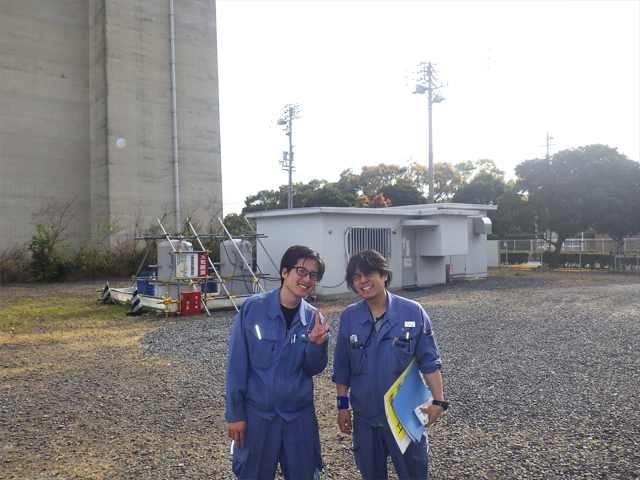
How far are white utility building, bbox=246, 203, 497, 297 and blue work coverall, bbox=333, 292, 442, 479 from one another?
35.8 feet

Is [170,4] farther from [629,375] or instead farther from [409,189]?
[629,375]

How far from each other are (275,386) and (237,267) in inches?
449

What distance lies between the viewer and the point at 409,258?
1692 centimetres

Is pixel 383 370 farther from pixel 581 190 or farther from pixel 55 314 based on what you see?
pixel 581 190

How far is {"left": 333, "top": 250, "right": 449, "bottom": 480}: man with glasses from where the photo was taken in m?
2.55

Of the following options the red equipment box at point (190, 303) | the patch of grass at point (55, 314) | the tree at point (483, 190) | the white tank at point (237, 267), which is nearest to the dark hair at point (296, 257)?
the patch of grass at point (55, 314)

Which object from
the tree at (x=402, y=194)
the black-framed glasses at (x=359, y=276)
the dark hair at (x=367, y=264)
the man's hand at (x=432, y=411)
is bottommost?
the man's hand at (x=432, y=411)

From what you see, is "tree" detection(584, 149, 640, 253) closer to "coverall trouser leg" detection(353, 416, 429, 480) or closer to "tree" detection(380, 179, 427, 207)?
"tree" detection(380, 179, 427, 207)

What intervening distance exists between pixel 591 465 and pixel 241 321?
2.80 metres

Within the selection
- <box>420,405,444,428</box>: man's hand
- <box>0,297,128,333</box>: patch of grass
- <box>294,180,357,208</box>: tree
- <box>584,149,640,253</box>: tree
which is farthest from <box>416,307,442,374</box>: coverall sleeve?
<box>294,180,357,208</box>: tree

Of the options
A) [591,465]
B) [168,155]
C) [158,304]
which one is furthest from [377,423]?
[168,155]

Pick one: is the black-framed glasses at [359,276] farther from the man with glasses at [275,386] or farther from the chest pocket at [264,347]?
the chest pocket at [264,347]

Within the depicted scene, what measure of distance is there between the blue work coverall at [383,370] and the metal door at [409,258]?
1428 cm

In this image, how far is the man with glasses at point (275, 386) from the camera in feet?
8.17
